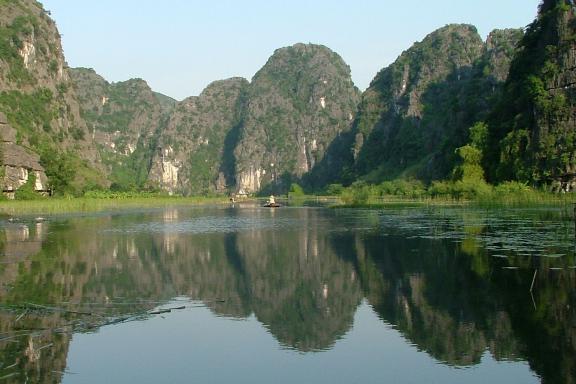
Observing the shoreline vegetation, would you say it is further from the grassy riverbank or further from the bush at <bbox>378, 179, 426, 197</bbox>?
the bush at <bbox>378, 179, 426, 197</bbox>

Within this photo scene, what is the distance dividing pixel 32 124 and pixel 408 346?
327 ft

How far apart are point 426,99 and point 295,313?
147 meters

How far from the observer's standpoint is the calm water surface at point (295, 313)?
1069cm

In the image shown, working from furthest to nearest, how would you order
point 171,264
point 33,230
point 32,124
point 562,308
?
1. point 32,124
2. point 33,230
3. point 171,264
4. point 562,308

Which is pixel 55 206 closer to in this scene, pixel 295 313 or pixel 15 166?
pixel 15 166

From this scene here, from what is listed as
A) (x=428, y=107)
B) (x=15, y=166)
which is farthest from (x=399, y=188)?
(x=428, y=107)

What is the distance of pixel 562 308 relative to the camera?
13961mm

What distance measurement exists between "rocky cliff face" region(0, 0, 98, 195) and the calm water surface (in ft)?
229

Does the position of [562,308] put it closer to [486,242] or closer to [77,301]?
[77,301]

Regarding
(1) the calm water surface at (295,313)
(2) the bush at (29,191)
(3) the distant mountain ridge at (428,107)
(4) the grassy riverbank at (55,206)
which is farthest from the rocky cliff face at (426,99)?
(1) the calm water surface at (295,313)

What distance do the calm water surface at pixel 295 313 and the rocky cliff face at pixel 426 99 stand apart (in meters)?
87.1

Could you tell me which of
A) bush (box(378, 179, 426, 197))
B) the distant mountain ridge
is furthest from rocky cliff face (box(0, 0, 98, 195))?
bush (box(378, 179, 426, 197))

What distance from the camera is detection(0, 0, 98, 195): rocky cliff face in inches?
3895

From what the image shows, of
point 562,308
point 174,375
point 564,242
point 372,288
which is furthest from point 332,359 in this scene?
point 564,242
